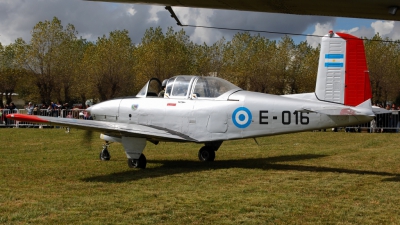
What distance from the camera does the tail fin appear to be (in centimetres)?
1032

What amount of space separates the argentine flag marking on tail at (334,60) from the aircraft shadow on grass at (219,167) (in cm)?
223

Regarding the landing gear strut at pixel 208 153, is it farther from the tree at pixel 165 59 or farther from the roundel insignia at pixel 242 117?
the tree at pixel 165 59

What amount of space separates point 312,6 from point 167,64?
43.7 metres

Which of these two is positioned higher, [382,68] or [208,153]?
[382,68]

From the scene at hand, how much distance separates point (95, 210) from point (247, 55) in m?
50.2

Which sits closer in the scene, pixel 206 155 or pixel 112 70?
pixel 206 155

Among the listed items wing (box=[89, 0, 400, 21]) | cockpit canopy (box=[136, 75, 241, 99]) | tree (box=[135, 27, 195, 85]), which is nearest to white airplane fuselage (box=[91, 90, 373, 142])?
cockpit canopy (box=[136, 75, 241, 99])

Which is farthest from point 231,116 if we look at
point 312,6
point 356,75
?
point 312,6

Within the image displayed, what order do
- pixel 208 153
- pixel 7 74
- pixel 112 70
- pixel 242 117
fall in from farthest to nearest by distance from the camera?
pixel 7 74
pixel 112 70
pixel 208 153
pixel 242 117

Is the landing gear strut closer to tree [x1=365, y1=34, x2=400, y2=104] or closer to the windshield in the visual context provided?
the windshield

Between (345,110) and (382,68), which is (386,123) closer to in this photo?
(345,110)

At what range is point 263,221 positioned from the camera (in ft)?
19.5

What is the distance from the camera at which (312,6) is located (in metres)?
6.07

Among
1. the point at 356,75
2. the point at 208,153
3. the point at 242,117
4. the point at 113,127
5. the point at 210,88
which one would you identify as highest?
the point at 356,75
